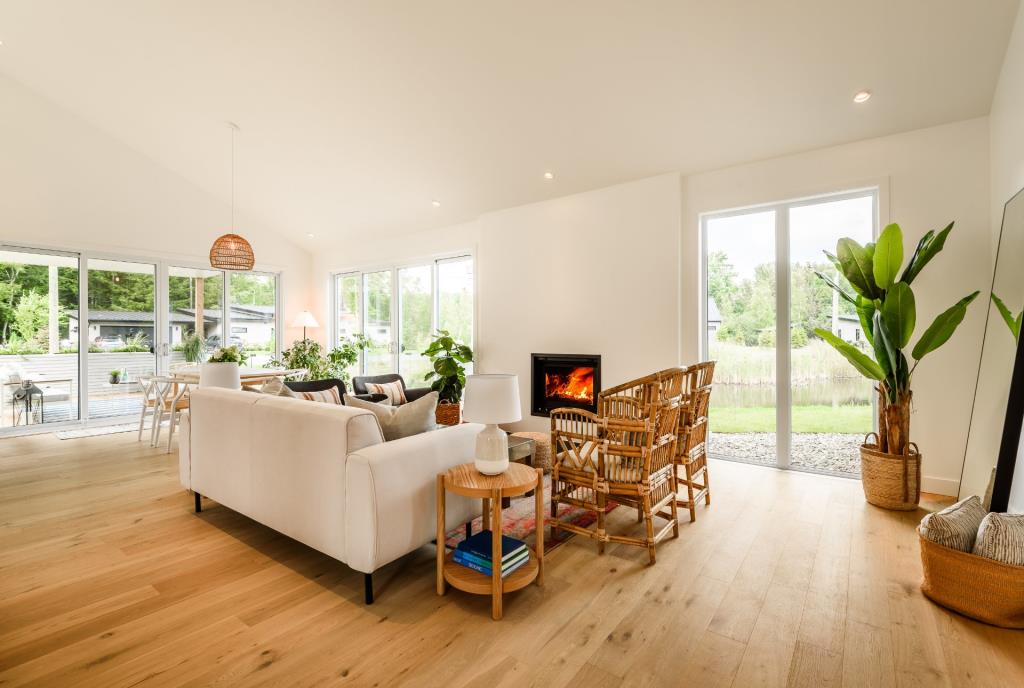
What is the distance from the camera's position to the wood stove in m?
5.11

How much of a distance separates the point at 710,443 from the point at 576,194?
9.50ft

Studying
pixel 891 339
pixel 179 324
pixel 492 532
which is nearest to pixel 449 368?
pixel 492 532

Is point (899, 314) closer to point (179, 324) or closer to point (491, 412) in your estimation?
point (491, 412)

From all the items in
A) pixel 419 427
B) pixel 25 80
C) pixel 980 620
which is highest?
pixel 25 80

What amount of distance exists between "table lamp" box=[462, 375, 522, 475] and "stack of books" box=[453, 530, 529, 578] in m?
0.33

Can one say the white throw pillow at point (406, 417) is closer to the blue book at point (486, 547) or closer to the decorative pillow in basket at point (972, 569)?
the blue book at point (486, 547)

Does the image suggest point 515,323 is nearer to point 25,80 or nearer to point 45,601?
point 45,601

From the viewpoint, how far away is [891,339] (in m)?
3.18

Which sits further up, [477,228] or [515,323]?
[477,228]

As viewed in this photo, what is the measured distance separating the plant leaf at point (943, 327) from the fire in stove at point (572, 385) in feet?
8.85

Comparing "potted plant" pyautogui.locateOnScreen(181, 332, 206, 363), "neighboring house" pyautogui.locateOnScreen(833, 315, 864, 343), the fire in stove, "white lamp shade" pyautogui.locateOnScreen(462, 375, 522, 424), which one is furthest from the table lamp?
"potted plant" pyautogui.locateOnScreen(181, 332, 206, 363)

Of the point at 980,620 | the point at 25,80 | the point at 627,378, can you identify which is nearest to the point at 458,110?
the point at 627,378

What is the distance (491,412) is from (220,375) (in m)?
3.21

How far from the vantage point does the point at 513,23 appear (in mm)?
3314
